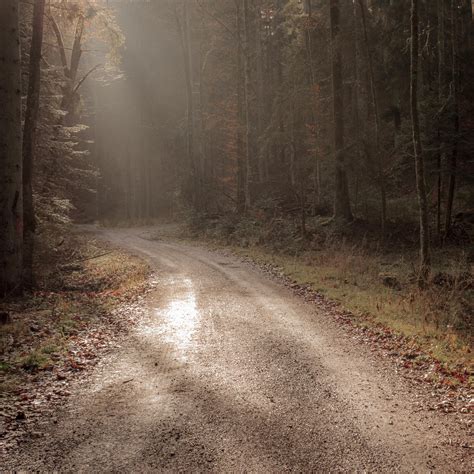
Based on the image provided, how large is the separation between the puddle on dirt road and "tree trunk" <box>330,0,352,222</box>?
10.5m

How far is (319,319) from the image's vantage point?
30.0 feet

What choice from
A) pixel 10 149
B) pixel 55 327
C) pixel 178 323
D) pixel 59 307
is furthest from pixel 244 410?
pixel 10 149

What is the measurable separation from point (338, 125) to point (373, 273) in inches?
331

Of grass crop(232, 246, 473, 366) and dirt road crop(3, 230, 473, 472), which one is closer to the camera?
dirt road crop(3, 230, 473, 472)

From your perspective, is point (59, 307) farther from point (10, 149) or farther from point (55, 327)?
point (10, 149)

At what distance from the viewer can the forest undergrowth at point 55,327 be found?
5.79 m

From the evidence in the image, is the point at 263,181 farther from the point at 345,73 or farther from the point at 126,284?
the point at 126,284

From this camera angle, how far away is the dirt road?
423 centimetres

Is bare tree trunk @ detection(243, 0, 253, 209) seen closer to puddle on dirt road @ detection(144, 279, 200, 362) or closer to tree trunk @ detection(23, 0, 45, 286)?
tree trunk @ detection(23, 0, 45, 286)

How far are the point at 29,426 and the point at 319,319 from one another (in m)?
6.01

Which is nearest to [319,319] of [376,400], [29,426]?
[376,400]

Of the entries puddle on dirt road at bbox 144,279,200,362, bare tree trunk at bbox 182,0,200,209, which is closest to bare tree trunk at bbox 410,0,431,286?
puddle on dirt road at bbox 144,279,200,362

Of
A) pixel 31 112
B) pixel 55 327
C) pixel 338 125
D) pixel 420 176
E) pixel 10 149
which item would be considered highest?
pixel 338 125

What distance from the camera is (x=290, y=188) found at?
26172mm
